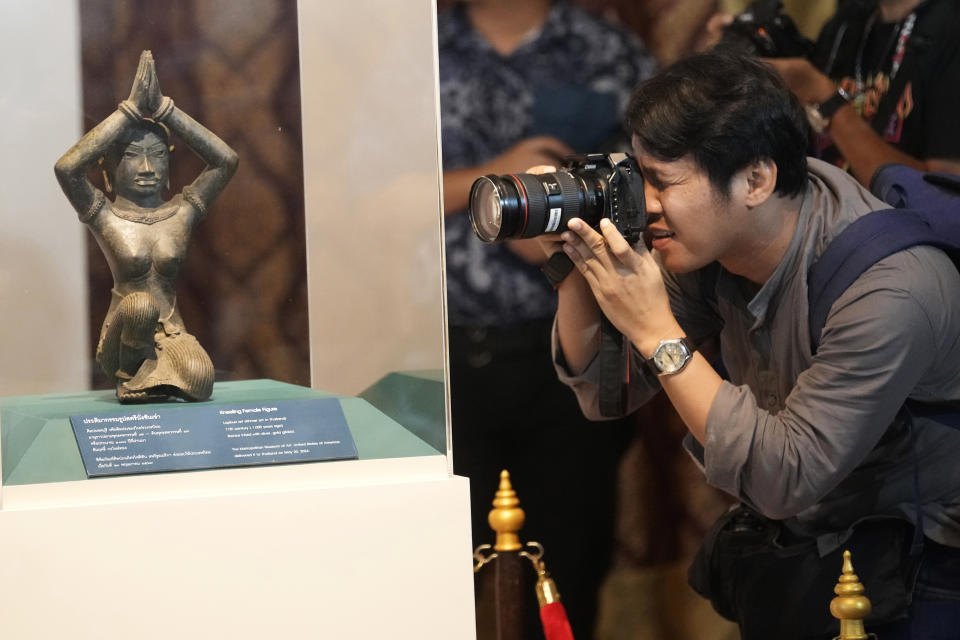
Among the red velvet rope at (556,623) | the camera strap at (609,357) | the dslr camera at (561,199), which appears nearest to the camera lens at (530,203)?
the dslr camera at (561,199)

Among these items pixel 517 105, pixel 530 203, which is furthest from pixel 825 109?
pixel 530 203

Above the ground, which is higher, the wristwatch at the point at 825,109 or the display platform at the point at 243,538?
the wristwatch at the point at 825,109

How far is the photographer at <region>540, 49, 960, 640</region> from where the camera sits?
3.80ft

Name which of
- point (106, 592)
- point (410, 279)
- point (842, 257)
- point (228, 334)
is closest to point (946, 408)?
point (842, 257)

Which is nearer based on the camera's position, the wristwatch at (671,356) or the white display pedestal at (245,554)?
the white display pedestal at (245,554)

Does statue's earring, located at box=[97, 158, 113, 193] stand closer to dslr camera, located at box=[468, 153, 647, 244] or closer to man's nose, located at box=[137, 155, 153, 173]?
man's nose, located at box=[137, 155, 153, 173]

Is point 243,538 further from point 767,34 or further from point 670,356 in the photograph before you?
point 767,34

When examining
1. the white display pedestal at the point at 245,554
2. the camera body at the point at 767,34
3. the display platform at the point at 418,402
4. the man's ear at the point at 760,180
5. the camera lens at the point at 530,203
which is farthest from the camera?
the camera body at the point at 767,34

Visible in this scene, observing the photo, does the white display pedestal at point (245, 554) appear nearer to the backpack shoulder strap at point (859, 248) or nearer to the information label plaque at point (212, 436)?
the information label plaque at point (212, 436)

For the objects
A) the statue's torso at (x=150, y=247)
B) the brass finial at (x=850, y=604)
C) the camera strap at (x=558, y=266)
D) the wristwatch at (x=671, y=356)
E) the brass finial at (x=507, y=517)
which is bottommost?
the brass finial at (x=850, y=604)

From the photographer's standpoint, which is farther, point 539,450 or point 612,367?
point 539,450

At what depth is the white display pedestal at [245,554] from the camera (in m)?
0.83

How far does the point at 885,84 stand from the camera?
1777 millimetres

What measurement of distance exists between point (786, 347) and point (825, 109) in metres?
0.68
